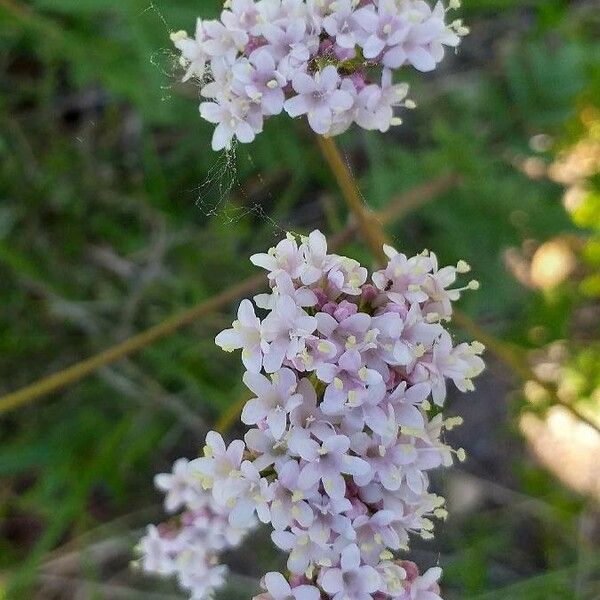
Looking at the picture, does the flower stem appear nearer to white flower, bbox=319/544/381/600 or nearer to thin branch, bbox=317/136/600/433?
thin branch, bbox=317/136/600/433

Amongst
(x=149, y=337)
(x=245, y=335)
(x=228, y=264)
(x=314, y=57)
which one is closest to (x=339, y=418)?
(x=245, y=335)

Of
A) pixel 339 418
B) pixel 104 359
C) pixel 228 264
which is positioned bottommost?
pixel 339 418

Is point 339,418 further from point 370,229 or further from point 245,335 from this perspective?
point 370,229

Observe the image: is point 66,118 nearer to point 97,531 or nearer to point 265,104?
point 97,531

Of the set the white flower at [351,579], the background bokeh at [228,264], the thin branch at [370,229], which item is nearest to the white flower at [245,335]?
the white flower at [351,579]

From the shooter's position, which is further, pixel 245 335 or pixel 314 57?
pixel 314 57

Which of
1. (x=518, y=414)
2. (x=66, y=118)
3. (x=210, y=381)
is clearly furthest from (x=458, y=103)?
(x=66, y=118)
